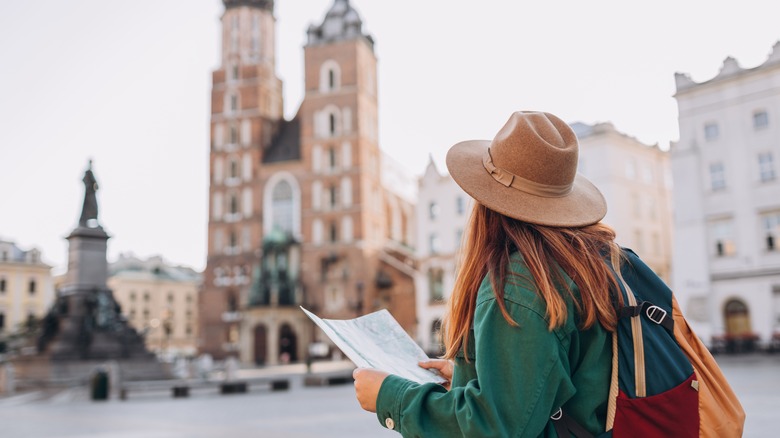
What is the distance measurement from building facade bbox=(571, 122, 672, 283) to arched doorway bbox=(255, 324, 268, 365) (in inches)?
1025

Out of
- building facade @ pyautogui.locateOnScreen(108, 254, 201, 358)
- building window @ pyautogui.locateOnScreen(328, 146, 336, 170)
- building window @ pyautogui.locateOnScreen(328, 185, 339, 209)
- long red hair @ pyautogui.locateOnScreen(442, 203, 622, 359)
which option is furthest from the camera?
building facade @ pyautogui.locateOnScreen(108, 254, 201, 358)

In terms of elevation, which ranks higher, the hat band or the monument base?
the hat band

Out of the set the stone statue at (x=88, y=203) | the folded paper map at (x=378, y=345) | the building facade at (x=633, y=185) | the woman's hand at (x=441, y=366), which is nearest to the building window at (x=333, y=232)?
the building facade at (x=633, y=185)

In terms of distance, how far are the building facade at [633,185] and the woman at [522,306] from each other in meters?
35.8

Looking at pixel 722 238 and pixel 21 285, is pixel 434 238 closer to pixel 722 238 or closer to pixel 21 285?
pixel 722 238

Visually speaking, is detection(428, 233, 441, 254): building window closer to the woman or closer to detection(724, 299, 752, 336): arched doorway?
detection(724, 299, 752, 336): arched doorway

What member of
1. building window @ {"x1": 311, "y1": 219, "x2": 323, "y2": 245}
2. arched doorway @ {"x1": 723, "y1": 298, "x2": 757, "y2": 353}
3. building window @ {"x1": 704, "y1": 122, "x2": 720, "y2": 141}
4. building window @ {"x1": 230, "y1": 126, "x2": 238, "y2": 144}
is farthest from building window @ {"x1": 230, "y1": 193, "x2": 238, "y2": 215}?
arched doorway @ {"x1": 723, "y1": 298, "x2": 757, "y2": 353}

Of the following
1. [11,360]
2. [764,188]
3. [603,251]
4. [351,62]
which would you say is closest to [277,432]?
[603,251]

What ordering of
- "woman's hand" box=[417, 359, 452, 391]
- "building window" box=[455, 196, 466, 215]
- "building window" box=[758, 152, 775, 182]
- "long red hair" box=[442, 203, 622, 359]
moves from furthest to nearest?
"building window" box=[455, 196, 466, 215]
"building window" box=[758, 152, 775, 182]
"woman's hand" box=[417, 359, 452, 391]
"long red hair" box=[442, 203, 622, 359]

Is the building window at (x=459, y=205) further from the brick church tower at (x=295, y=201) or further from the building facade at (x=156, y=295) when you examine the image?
the building facade at (x=156, y=295)

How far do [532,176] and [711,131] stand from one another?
31361 mm

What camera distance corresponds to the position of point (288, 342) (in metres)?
52.0

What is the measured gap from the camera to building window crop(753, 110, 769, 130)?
28.9 metres

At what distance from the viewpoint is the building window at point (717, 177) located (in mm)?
29844
